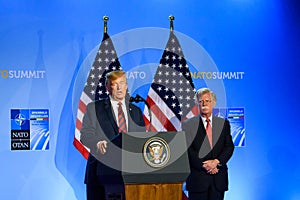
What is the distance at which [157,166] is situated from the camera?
3146 mm

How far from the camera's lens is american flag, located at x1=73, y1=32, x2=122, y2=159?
5152mm

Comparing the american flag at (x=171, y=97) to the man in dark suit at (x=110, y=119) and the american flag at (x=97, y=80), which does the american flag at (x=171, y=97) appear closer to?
the american flag at (x=97, y=80)

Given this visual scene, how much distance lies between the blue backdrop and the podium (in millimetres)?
2105

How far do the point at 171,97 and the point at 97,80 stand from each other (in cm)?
79

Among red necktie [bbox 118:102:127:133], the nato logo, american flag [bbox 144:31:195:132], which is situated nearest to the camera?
red necktie [bbox 118:102:127:133]

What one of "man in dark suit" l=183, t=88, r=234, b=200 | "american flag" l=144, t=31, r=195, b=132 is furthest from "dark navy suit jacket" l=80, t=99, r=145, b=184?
"american flag" l=144, t=31, r=195, b=132

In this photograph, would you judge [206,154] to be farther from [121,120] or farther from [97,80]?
[97,80]

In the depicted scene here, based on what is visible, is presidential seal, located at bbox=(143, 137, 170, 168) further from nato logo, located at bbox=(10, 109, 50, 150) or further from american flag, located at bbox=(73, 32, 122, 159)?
nato logo, located at bbox=(10, 109, 50, 150)

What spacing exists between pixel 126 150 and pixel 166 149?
0.86 feet

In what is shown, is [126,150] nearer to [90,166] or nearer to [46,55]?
[90,166]

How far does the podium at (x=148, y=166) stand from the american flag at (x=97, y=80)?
1954 millimetres

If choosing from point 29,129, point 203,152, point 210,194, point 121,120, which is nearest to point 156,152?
point 121,120

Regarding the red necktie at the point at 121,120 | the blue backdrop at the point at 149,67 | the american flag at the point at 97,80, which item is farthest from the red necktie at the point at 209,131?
the american flag at the point at 97,80

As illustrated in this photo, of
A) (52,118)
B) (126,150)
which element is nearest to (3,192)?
(52,118)
